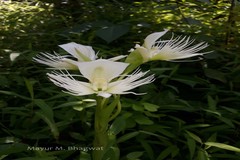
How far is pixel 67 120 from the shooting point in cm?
96

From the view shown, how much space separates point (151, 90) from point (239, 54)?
444 mm

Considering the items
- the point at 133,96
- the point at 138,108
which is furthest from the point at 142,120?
the point at 133,96

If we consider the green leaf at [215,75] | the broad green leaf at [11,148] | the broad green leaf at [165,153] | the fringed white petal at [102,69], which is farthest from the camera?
the green leaf at [215,75]

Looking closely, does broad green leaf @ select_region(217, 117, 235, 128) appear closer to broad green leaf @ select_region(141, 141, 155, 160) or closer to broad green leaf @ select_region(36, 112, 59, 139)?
broad green leaf @ select_region(141, 141, 155, 160)

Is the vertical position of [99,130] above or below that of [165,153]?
above

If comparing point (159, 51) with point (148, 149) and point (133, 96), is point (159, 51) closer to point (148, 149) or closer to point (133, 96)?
point (148, 149)

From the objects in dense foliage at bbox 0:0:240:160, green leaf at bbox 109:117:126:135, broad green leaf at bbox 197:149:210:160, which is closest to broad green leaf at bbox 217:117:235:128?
dense foliage at bbox 0:0:240:160

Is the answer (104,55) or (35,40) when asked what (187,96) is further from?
(35,40)

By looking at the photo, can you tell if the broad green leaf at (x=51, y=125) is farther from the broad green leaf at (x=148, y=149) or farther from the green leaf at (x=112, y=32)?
the green leaf at (x=112, y=32)

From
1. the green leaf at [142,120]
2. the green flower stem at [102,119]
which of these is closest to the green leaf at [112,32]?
the green leaf at [142,120]

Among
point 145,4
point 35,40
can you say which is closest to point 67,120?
point 35,40

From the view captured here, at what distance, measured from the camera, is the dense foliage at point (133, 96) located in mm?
939

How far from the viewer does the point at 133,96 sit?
121cm

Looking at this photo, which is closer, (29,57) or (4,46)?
(29,57)
